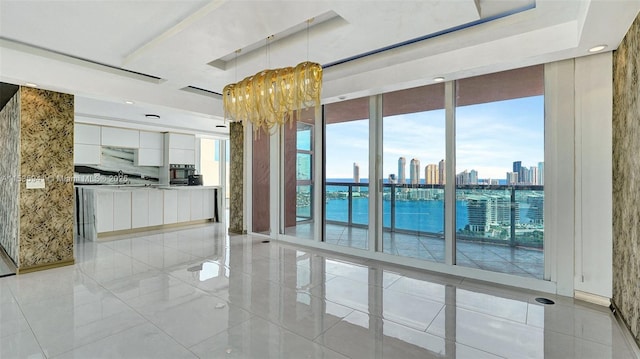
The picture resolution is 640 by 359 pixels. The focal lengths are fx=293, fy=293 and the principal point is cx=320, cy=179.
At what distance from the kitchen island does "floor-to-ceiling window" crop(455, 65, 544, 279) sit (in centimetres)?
608

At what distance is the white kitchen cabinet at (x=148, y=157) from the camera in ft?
25.0

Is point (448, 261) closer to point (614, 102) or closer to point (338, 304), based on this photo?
point (338, 304)

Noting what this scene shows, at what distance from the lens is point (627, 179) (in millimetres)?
2410

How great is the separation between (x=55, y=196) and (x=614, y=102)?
6505mm

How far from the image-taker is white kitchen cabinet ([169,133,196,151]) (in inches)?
314

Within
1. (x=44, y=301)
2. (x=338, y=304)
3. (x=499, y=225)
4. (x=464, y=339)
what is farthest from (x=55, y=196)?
(x=499, y=225)

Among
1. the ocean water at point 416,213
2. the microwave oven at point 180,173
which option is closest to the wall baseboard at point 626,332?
the ocean water at point 416,213

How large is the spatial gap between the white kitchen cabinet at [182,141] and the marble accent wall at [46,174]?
155 inches

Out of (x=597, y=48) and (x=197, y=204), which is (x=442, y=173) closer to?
(x=597, y=48)

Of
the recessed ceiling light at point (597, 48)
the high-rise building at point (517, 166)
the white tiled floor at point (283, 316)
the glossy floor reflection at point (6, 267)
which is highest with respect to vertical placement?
the recessed ceiling light at point (597, 48)

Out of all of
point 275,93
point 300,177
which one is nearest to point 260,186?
point 300,177

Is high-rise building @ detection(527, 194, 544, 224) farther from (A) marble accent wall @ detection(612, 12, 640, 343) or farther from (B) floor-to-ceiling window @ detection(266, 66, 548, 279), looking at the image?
(A) marble accent wall @ detection(612, 12, 640, 343)

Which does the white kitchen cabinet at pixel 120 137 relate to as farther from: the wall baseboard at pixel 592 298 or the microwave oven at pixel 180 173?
the wall baseboard at pixel 592 298

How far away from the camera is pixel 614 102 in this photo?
273 cm
